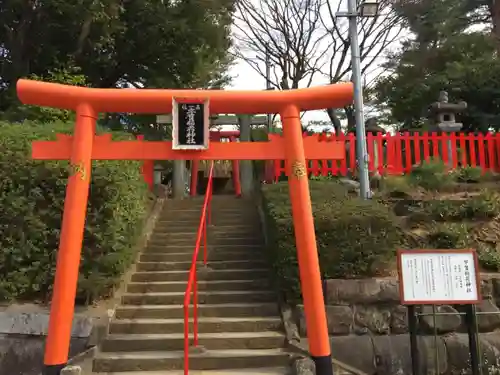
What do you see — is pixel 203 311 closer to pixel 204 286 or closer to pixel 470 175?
pixel 204 286

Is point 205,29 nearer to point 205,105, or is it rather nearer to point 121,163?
point 121,163

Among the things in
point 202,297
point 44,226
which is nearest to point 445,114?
point 202,297

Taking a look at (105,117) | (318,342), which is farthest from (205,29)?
(318,342)

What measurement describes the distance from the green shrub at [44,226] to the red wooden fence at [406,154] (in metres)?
4.78

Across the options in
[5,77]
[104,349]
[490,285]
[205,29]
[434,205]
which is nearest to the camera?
[104,349]

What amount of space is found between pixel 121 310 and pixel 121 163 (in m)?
2.09

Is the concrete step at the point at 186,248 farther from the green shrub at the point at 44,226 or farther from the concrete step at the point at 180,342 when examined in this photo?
the concrete step at the point at 180,342

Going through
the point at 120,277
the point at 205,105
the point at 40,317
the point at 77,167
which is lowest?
the point at 40,317

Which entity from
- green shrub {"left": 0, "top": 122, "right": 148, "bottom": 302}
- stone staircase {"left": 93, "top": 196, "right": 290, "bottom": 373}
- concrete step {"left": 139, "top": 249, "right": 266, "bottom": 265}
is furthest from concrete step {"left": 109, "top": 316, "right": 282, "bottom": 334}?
concrete step {"left": 139, "top": 249, "right": 266, "bottom": 265}

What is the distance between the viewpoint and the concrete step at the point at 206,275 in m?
7.37

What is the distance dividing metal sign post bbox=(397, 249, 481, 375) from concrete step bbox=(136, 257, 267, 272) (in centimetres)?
315

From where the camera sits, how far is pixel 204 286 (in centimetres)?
721

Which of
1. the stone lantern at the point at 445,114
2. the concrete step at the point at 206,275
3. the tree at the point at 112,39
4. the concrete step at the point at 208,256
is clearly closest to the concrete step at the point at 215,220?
the concrete step at the point at 208,256

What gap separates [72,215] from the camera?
16.4 ft
